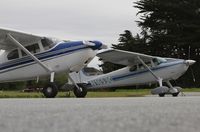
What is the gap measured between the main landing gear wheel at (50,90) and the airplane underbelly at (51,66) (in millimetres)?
962

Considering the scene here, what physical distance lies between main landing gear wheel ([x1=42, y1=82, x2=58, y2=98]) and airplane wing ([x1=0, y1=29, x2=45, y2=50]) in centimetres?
184

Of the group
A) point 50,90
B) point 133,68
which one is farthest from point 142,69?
point 50,90

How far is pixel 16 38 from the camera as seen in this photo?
16.2 meters

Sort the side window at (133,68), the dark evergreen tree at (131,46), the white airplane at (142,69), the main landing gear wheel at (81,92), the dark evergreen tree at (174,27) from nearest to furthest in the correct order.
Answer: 1. the main landing gear wheel at (81,92)
2. the white airplane at (142,69)
3. the side window at (133,68)
4. the dark evergreen tree at (174,27)
5. the dark evergreen tree at (131,46)

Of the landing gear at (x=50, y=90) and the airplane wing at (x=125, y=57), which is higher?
the airplane wing at (x=125, y=57)

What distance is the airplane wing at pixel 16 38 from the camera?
1577cm

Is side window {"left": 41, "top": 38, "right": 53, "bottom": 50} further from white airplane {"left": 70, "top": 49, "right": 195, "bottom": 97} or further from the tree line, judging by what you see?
the tree line

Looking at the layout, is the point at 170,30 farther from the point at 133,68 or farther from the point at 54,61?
the point at 54,61

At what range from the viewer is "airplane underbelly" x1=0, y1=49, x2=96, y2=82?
52.4ft

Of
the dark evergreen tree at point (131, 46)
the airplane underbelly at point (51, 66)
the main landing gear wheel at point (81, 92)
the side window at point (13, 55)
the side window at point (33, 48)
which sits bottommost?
the main landing gear wheel at point (81, 92)

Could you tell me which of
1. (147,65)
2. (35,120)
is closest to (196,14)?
(147,65)

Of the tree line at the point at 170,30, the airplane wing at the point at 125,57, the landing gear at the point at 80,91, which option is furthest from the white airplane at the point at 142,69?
the tree line at the point at 170,30

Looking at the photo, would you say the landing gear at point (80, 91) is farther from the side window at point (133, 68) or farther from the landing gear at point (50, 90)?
the side window at point (133, 68)

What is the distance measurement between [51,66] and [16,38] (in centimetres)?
144
